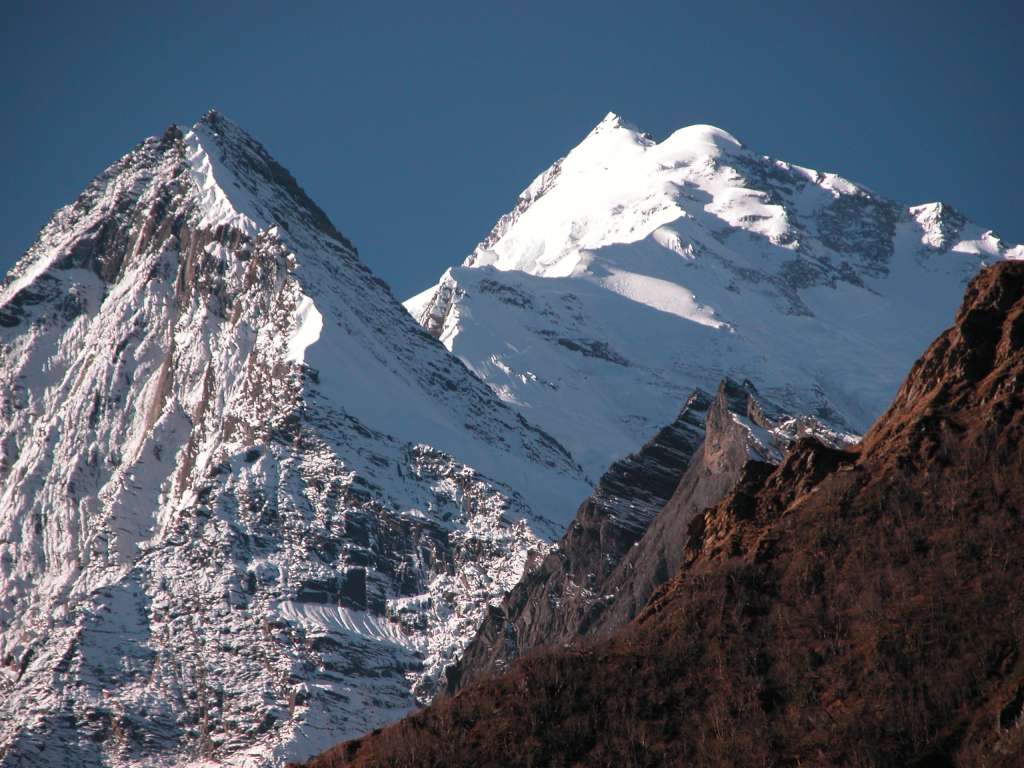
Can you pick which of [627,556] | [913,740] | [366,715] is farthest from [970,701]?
[366,715]

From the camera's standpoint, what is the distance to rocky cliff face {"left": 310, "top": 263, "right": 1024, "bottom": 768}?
2409 inches

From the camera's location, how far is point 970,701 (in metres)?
60.3

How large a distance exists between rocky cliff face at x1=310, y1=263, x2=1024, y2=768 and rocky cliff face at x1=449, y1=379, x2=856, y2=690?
4375 cm

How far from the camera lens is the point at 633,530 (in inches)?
5881

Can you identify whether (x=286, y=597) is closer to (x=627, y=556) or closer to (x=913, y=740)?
(x=627, y=556)

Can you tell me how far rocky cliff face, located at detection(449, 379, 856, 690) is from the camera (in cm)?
12531

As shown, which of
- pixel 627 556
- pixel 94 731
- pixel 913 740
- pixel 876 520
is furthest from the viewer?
pixel 94 731

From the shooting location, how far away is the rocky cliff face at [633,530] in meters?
125

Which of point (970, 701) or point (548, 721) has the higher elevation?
point (970, 701)

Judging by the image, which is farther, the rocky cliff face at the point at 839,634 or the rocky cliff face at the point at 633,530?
the rocky cliff face at the point at 633,530

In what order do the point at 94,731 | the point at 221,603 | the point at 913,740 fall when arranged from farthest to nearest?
the point at 221,603 → the point at 94,731 → the point at 913,740

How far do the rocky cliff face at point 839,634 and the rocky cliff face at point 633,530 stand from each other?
4375cm

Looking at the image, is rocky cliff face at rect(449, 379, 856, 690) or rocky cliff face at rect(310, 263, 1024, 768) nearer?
rocky cliff face at rect(310, 263, 1024, 768)

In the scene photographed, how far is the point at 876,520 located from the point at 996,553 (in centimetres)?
554
